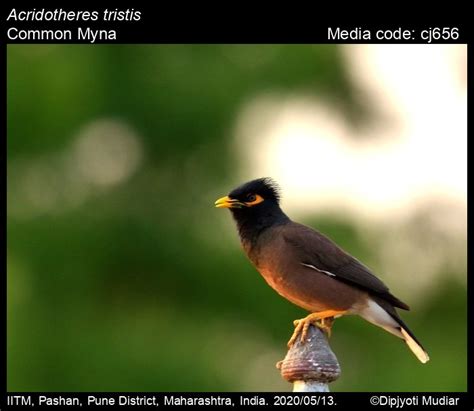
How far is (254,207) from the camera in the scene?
32.7 feet

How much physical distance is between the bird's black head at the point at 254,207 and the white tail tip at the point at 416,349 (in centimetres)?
111

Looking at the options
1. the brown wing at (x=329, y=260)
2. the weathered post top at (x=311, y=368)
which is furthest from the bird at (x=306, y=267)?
the weathered post top at (x=311, y=368)

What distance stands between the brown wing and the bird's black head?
151 millimetres

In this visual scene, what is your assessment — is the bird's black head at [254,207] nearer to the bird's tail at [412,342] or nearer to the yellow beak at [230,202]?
the yellow beak at [230,202]

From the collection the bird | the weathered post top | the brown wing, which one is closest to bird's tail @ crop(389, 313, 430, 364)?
the bird

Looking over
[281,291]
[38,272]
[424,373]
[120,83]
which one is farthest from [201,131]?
[281,291]

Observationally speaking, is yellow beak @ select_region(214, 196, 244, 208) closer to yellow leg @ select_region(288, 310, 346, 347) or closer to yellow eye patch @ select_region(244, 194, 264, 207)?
yellow eye patch @ select_region(244, 194, 264, 207)

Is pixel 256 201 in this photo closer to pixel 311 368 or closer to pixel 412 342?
pixel 412 342

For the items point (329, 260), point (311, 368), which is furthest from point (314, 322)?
point (329, 260)

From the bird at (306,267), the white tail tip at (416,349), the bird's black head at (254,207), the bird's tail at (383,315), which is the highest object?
the bird's black head at (254,207)

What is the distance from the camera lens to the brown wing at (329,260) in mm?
9680

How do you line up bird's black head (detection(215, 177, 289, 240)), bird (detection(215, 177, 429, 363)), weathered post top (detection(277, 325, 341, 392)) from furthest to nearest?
bird's black head (detection(215, 177, 289, 240)), bird (detection(215, 177, 429, 363)), weathered post top (detection(277, 325, 341, 392))

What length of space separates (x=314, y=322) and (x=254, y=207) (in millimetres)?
1392

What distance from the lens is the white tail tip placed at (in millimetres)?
9453
